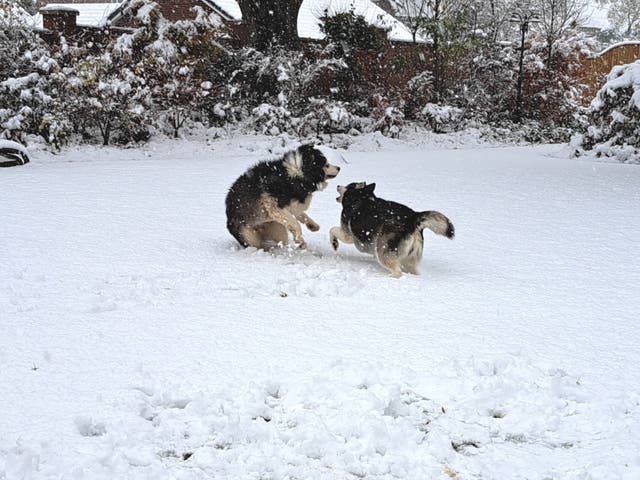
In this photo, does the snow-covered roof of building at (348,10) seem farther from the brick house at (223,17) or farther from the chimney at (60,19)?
the chimney at (60,19)

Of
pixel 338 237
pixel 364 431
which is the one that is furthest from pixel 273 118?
pixel 364 431

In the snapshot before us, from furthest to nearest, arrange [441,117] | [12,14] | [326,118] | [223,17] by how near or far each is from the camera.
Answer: [223,17]
[441,117]
[326,118]
[12,14]

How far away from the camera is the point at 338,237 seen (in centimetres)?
564

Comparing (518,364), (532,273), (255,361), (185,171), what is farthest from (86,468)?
(185,171)

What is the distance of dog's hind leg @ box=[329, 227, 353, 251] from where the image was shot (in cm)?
557

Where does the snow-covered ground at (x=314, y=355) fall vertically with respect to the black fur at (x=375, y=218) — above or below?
below

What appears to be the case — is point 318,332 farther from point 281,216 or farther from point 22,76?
point 22,76

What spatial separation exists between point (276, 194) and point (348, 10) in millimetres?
15533

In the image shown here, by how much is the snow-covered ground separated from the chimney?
10010 mm

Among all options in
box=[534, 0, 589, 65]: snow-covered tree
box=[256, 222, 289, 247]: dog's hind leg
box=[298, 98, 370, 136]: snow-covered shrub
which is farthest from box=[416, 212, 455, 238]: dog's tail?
box=[534, 0, 589, 65]: snow-covered tree

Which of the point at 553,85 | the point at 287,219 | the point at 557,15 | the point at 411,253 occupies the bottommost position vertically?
the point at 411,253

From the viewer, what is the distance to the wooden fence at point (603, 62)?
2100cm

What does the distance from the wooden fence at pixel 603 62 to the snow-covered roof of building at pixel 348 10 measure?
20.8ft

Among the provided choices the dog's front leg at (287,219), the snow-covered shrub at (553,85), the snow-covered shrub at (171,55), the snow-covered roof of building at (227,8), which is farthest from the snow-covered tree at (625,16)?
the dog's front leg at (287,219)
